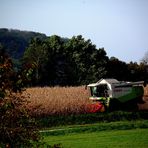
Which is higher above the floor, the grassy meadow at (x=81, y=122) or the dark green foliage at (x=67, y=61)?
the dark green foliage at (x=67, y=61)

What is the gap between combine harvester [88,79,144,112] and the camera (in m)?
37.1

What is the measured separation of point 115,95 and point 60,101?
499 cm

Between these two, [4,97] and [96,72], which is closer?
[4,97]

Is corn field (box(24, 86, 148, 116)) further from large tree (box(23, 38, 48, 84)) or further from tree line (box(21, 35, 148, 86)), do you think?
large tree (box(23, 38, 48, 84))

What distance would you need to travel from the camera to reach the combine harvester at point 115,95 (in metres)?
37.1

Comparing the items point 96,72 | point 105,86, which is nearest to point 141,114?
point 105,86

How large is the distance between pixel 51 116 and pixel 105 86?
6323 mm

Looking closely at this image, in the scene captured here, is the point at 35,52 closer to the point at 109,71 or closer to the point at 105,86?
the point at 109,71

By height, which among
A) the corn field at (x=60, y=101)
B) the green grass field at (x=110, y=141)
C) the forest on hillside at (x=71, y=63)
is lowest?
the green grass field at (x=110, y=141)

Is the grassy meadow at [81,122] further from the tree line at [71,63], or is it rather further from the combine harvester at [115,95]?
the tree line at [71,63]

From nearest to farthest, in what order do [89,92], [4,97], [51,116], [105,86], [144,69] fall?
[4,97] → [51,116] → [105,86] → [89,92] → [144,69]

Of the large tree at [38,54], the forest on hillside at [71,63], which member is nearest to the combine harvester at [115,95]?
the forest on hillside at [71,63]

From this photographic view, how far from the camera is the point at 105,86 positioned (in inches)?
1496

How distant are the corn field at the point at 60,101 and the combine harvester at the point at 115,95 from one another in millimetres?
1105
